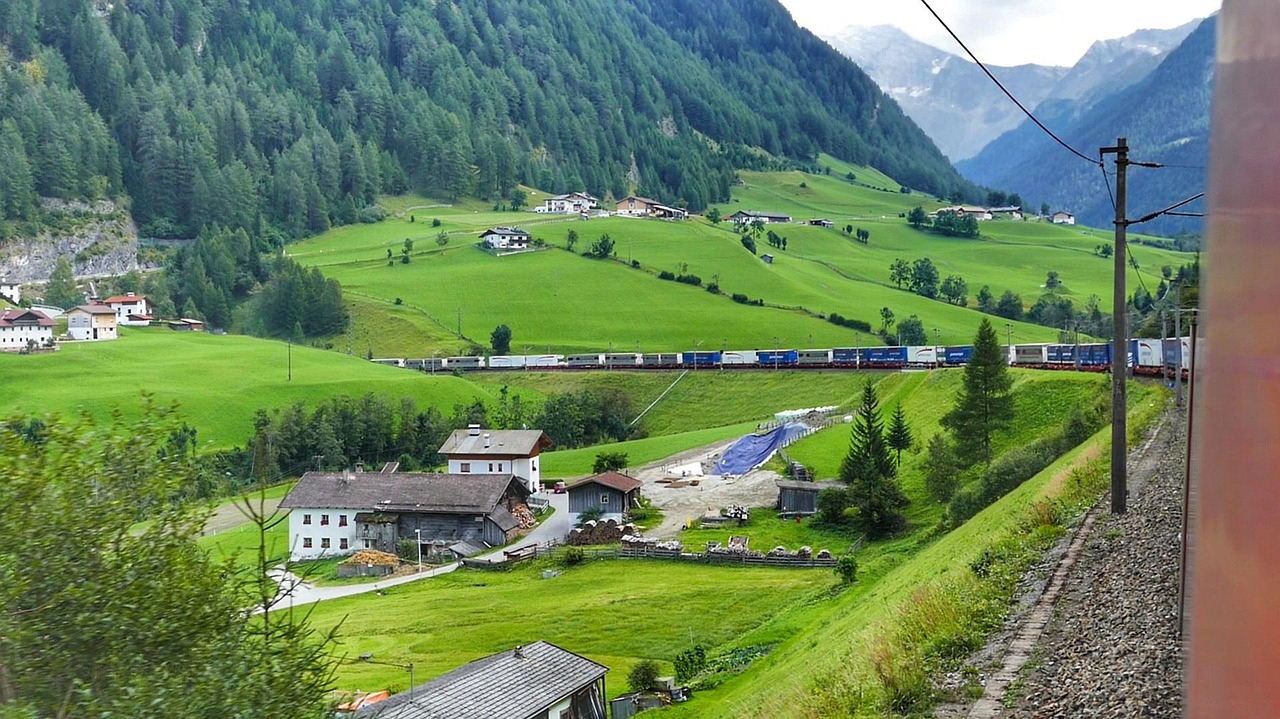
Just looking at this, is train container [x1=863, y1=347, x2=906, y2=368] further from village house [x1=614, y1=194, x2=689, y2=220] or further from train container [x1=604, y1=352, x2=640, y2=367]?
village house [x1=614, y1=194, x2=689, y2=220]

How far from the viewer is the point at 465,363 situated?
9625 centimetres

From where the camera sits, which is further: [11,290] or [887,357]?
[11,290]

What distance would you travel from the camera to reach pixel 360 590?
135 feet

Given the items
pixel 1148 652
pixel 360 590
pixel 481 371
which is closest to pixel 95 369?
pixel 481 371

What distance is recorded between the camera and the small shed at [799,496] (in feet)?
151

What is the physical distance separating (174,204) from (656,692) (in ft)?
561

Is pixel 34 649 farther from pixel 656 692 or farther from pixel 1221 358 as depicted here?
pixel 656 692

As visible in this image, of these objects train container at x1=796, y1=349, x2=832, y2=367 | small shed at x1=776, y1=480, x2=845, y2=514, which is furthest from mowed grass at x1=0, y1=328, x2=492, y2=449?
small shed at x1=776, y1=480, x2=845, y2=514

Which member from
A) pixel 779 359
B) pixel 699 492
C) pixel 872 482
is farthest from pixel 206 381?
pixel 872 482

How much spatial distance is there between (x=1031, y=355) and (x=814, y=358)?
19533 millimetres

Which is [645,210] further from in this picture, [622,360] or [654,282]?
[622,360]

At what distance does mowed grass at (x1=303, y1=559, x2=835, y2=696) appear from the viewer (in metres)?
29.0

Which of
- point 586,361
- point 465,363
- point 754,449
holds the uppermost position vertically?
point 586,361

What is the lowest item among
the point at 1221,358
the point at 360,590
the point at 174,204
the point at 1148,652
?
the point at 360,590
